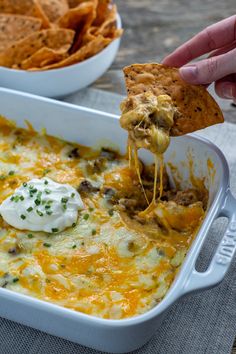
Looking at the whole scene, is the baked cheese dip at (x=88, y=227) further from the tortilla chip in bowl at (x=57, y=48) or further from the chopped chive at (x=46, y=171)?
the tortilla chip in bowl at (x=57, y=48)

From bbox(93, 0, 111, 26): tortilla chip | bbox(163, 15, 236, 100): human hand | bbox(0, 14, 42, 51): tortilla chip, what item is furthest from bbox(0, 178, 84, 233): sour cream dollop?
bbox(93, 0, 111, 26): tortilla chip

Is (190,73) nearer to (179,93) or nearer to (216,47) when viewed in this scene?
(179,93)

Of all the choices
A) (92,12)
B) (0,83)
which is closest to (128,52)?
(92,12)

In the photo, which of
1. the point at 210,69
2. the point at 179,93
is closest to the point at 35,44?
the point at 179,93

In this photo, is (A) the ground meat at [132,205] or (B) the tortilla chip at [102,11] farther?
(B) the tortilla chip at [102,11]

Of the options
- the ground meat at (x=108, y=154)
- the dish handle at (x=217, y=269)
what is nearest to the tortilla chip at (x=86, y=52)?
the ground meat at (x=108, y=154)

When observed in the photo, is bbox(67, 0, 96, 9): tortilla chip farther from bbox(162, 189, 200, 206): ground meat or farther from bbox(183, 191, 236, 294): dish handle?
bbox(183, 191, 236, 294): dish handle

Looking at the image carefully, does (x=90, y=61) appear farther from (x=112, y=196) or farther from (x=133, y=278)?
(x=133, y=278)
